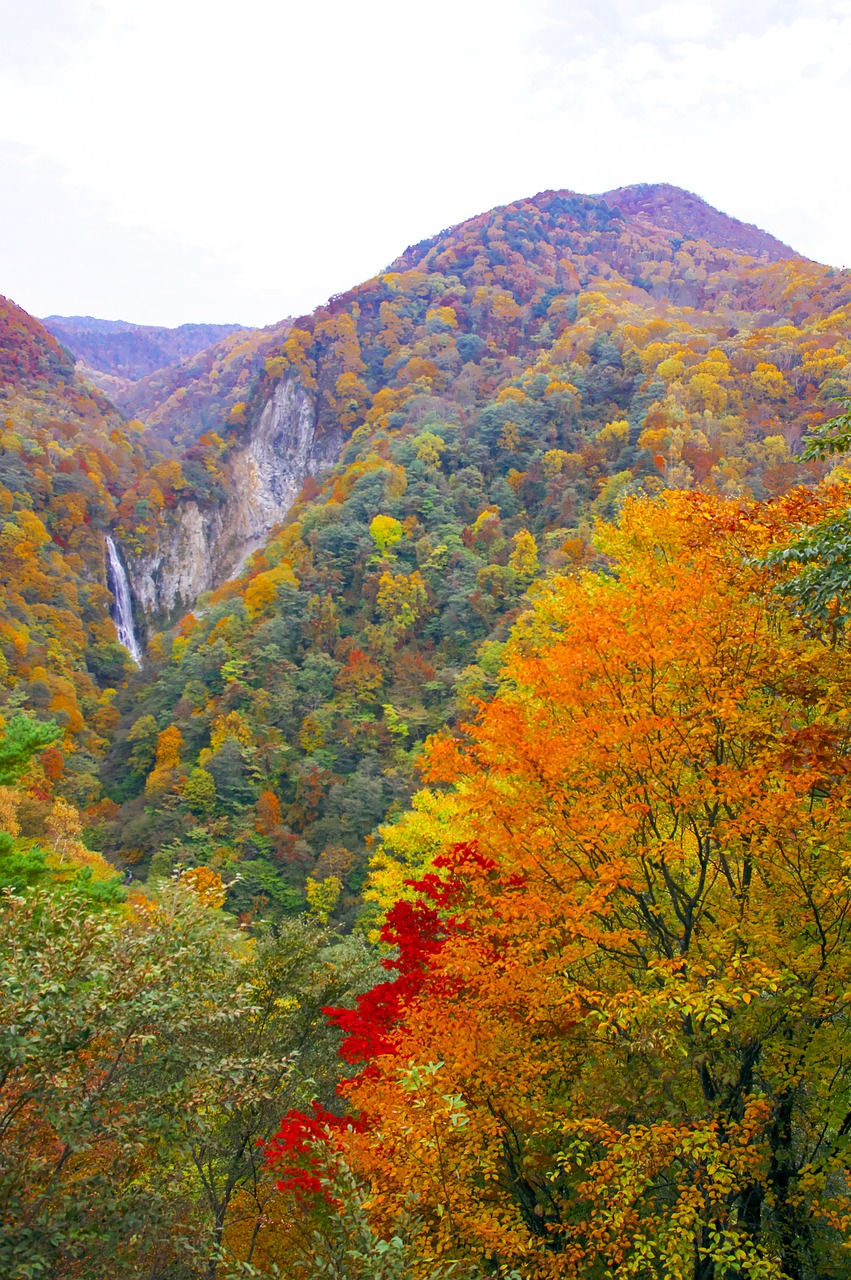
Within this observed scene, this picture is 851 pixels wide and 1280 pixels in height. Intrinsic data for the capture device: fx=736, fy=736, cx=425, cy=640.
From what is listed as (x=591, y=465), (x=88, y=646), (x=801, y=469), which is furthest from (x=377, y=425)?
(x=801, y=469)

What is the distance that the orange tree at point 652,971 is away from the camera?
5.66m

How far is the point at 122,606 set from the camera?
224 ft

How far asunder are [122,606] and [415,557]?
106ft

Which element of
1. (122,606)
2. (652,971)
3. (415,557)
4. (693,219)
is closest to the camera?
(652,971)

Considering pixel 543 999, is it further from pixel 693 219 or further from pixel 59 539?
pixel 693 219

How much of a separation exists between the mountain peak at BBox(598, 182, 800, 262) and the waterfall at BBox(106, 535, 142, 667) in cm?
10203

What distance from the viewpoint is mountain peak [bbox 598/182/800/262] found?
125062 mm

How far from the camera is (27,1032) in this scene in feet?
14.4

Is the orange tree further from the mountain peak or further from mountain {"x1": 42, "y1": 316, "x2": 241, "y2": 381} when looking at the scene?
mountain {"x1": 42, "y1": 316, "x2": 241, "y2": 381}

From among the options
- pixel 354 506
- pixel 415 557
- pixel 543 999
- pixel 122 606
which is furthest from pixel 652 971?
pixel 122 606

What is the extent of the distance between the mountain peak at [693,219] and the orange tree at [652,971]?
13568 cm

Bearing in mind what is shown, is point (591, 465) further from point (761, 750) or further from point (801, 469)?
point (761, 750)

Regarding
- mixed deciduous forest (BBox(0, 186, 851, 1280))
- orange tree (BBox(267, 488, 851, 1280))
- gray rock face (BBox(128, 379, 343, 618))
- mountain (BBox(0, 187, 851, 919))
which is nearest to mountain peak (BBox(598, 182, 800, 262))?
mountain (BBox(0, 187, 851, 919))

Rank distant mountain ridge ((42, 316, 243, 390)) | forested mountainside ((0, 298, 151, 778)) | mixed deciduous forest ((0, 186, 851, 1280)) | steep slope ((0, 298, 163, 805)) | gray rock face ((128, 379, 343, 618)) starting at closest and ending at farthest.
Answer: mixed deciduous forest ((0, 186, 851, 1280)) < steep slope ((0, 298, 163, 805)) < forested mountainside ((0, 298, 151, 778)) < gray rock face ((128, 379, 343, 618)) < distant mountain ridge ((42, 316, 243, 390))
